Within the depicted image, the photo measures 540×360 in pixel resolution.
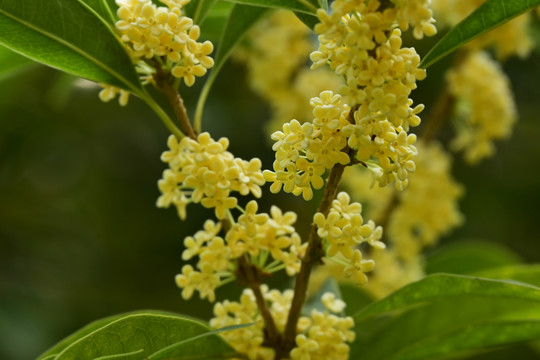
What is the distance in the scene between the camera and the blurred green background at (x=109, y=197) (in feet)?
10.2

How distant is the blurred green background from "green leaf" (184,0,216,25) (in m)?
1.76

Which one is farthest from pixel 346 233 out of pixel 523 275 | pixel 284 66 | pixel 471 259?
pixel 284 66

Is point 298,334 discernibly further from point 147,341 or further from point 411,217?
point 411,217

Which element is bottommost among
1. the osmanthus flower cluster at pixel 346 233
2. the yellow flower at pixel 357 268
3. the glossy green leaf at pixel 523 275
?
the glossy green leaf at pixel 523 275

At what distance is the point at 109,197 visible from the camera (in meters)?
3.27

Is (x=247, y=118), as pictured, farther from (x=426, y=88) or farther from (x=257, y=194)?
(x=257, y=194)

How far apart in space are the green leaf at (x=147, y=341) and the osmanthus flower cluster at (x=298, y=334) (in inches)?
1.4

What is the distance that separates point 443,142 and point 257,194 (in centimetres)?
260

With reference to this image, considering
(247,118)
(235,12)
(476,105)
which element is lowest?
(247,118)

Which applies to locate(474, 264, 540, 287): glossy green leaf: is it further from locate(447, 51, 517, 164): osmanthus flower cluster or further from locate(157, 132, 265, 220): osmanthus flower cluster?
locate(447, 51, 517, 164): osmanthus flower cluster

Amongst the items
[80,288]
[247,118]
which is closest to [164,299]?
[80,288]

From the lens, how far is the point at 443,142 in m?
3.53

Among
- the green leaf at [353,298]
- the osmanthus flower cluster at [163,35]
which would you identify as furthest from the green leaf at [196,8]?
the green leaf at [353,298]

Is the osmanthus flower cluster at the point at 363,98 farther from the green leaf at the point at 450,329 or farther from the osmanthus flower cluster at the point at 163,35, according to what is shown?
the green leaf at the point at 450,329
